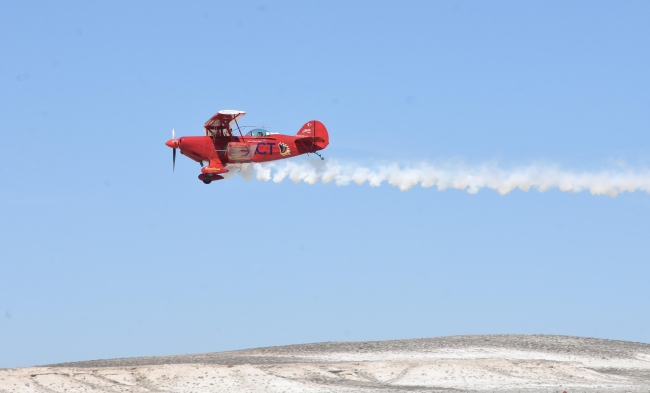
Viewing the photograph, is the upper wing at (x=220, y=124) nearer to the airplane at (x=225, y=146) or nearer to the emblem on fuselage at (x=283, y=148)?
the airplane at (x=225, y=146)

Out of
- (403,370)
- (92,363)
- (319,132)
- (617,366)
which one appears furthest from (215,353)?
(617,366)

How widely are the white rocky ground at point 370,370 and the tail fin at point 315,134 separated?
15.3 meters

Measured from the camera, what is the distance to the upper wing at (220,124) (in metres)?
66.6

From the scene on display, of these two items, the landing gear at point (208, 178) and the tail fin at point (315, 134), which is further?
the tail fin at point (315, 134)

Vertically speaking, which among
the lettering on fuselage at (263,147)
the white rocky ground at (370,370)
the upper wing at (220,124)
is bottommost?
the white rocky ground at (370,370)

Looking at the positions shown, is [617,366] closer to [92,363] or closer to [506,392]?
[506,392]

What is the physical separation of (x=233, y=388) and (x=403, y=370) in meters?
10.2

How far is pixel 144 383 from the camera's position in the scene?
153 ft

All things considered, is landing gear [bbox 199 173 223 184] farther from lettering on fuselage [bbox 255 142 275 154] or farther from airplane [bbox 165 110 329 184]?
lettering on fuselage [bbox 255 142 275 154]

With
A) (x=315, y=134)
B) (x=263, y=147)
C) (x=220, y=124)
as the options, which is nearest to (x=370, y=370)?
(x=263, y=147)

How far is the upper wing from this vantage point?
6656 cm

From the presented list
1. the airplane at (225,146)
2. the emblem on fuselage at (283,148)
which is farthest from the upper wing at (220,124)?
the emblem on fuselage at (283,148)

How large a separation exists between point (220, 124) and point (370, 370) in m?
23.8

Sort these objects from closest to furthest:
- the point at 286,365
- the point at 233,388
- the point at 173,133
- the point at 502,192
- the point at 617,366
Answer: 1. the point at 233,388
2. the point at 286,365
3. the point at 617,366
4. the point at 502,192
5. the point at 173,133
